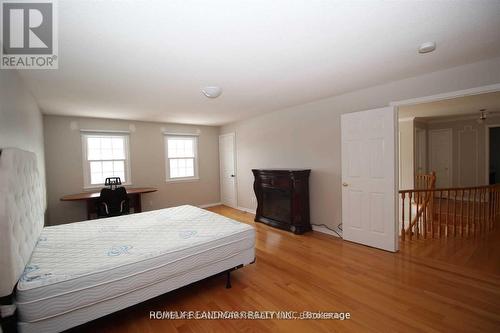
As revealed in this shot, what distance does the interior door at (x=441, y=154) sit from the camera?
6.68 metres

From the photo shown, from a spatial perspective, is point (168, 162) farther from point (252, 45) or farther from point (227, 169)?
point (252, 45)

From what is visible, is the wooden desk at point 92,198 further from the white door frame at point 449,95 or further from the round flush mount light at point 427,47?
the round flush mount light at point 427,47

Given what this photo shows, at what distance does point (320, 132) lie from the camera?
12.8ft

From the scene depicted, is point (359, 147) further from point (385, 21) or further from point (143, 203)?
point (143, 203)

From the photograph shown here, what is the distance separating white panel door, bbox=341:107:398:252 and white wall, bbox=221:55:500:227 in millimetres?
228

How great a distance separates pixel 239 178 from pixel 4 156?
14.8 feet

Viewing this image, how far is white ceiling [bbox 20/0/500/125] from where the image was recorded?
1.48 metres

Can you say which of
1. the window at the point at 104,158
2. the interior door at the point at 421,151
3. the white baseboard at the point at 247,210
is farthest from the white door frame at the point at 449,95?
the window at the point at 104,158

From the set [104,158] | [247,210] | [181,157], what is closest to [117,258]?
[104,158]

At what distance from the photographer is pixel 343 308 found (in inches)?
76.9

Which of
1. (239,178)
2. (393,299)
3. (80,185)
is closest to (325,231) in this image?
(393,299)

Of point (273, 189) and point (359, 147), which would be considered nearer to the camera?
point (359, 147)

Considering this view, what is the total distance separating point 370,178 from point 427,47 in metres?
1.72

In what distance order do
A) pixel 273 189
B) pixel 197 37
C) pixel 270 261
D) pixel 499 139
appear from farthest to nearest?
pixel 499 139 → pixel 273 189 → pixel 270 261 → pixel 197 37
